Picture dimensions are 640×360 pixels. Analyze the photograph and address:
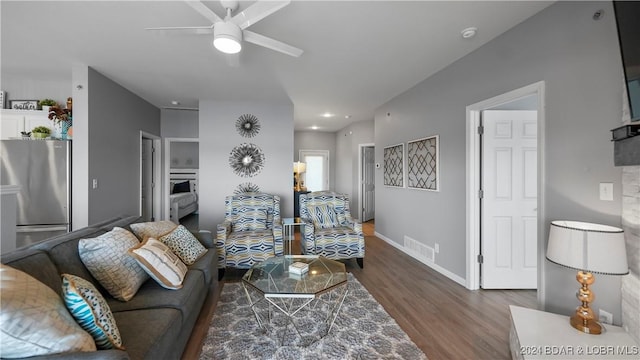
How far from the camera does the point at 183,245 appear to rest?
2.47m

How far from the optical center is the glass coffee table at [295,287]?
6.45ft

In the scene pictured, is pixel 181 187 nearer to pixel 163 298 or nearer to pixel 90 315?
pixel 163 298

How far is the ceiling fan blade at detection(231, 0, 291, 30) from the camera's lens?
167 cm

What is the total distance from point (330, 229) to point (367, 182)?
3402 mm

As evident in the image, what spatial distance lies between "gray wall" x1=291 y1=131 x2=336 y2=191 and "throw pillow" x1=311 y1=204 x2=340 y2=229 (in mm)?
4070

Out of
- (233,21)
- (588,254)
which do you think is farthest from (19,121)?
(588,254)

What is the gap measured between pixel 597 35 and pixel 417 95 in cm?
219

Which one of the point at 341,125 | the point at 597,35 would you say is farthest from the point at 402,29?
the point at 341,125

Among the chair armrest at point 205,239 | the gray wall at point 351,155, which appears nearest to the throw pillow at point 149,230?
the chair armrest at point 205,239

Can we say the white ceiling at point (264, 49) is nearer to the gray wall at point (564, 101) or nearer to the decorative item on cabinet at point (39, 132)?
the gray wall at point (564, 101)

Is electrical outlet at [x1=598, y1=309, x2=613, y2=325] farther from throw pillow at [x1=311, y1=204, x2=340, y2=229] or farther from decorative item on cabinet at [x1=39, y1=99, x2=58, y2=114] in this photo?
decorative item on cabinet at [x1=39, y1=99, x2=58, y2=114]

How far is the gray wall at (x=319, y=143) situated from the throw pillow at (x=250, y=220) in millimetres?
4309

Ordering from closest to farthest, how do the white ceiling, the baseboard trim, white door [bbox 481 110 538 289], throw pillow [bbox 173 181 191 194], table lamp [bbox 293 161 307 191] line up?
the white ceiling → white door [bbox 481 110 538 289] → the baseboard trim → table lamp [bbox 293 161 307 191] → throw pillow [bbox 173 181 191 194]

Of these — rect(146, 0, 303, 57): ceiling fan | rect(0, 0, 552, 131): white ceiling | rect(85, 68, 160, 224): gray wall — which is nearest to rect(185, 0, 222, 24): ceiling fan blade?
rect(146, 0, 303, 57): ceiling fan
